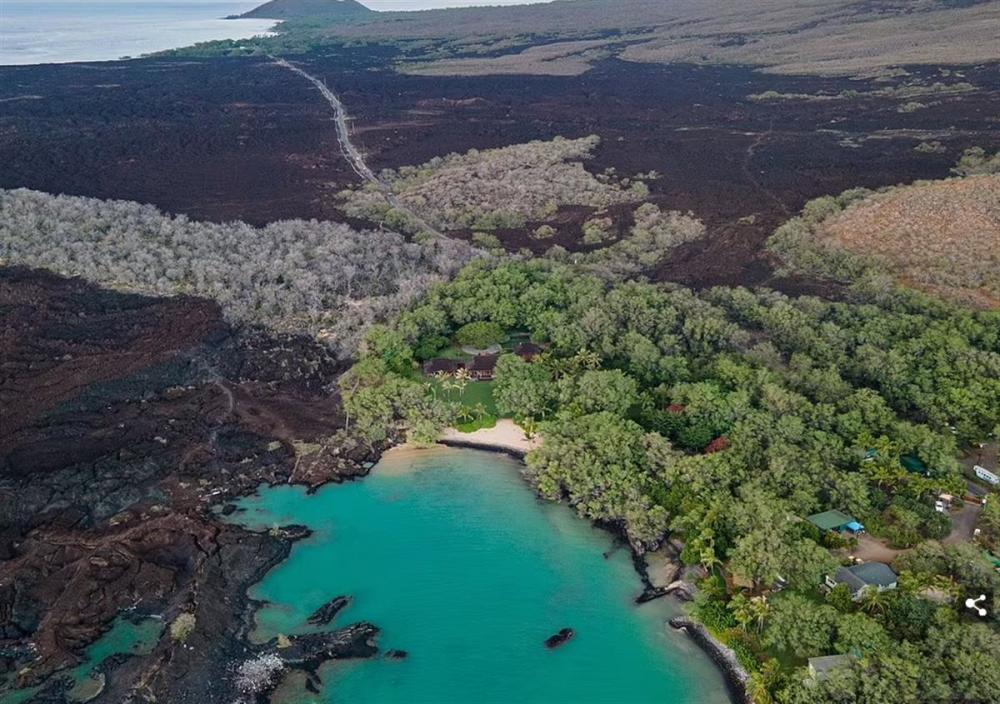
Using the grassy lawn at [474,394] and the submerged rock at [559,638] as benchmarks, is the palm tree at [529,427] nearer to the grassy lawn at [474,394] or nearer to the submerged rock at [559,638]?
the grassy lawn at [474,394]

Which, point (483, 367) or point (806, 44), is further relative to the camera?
point (806, 44)

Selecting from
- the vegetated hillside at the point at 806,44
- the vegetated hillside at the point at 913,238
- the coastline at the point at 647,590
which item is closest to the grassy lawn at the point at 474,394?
the coastline at the point at 647,590

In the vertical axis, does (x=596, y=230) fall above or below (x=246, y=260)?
below

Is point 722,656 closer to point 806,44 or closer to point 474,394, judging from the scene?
point 474,394

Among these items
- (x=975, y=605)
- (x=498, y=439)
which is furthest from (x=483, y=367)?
(x=975, y=605)

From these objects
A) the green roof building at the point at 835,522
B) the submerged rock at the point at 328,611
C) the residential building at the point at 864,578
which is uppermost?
the green roof building at the point at 835,522

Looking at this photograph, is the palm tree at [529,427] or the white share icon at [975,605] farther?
the palm tree at [529,427]

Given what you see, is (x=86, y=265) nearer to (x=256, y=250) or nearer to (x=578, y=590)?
(x=256, y=250)
